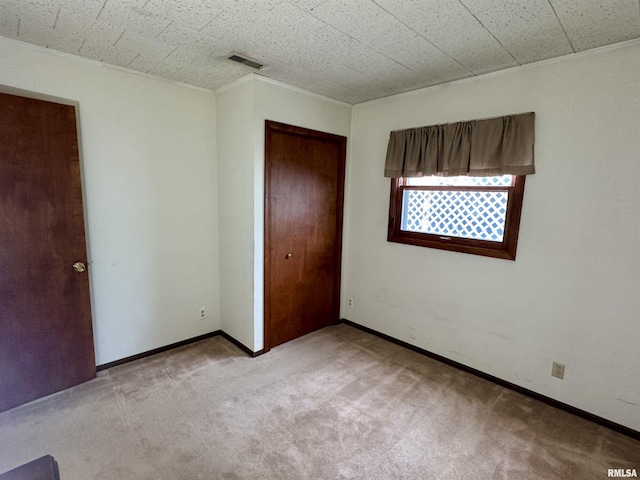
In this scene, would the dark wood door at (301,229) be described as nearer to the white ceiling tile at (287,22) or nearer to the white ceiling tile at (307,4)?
the white ceiling tile at (287,22)

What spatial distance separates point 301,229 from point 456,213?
140cm

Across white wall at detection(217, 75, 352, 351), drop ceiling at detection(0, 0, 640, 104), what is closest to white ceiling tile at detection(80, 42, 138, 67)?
drop ceiling at detection(0, 0, 640, 104)

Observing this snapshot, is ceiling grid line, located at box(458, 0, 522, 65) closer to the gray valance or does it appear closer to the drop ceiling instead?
the drop ceiling

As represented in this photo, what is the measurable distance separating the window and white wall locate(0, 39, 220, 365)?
73.1 inches

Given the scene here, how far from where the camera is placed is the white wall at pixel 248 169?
2.60 m

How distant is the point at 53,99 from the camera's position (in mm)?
2205

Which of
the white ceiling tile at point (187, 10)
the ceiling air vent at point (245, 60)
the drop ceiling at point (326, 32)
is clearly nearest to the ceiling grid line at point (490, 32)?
the drop ceiling at point (326, 32)

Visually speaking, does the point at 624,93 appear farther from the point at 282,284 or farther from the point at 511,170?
the point at 282,284

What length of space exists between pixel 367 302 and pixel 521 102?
2206mm

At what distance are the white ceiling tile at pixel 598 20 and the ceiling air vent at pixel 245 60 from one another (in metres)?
1.74

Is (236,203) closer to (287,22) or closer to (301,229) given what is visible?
(301,229)

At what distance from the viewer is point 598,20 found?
1.61 m

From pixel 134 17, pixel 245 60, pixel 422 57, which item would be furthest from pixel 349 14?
pixel 134 17

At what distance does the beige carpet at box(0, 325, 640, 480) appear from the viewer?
5.61 ft
